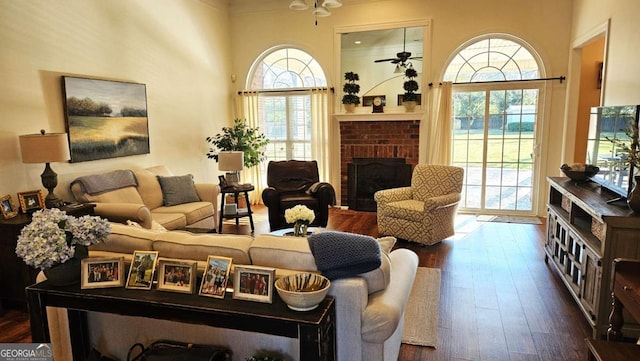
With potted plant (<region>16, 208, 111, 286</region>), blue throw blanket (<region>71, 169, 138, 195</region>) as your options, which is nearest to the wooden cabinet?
potted plant (<region>16, 208, 111, 286</region>)

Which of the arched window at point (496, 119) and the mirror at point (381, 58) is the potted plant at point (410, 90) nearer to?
the mirror at point (381, 58)

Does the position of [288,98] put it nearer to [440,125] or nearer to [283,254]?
[440,125]

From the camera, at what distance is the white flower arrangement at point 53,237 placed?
1.86 metres

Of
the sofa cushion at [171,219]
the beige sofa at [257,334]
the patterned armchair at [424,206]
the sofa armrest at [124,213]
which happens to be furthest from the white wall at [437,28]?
the beige sofa at [257,334]

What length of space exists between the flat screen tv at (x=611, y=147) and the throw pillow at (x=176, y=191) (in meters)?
4.39

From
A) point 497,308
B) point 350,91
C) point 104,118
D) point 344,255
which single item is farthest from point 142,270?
point 350,91

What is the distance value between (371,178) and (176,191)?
3139mm

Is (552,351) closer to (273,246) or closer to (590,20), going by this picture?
(273,246)

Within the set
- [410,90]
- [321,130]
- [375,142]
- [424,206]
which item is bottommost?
[424,206]

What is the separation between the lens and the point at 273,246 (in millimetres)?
1978

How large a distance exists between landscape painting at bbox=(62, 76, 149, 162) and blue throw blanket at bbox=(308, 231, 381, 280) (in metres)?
3.57

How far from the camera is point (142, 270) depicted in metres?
1.99

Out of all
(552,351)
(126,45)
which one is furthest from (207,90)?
(552,351)

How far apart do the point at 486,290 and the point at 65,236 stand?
3.18 m
